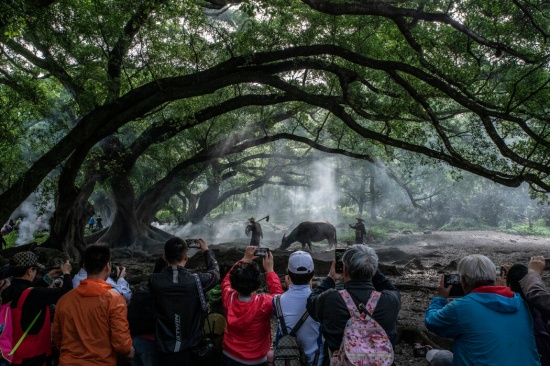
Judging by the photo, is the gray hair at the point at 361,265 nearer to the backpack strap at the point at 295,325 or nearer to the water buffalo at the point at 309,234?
the backpack strap at the point at 295,325

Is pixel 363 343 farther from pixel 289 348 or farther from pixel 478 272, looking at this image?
pixel 478 272

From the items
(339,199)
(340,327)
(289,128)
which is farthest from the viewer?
(339,199)

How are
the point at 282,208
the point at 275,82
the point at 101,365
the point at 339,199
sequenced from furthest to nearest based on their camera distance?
the point at 282,208 → the point at 339,199 → the point at 275,82 → the point at 101,365

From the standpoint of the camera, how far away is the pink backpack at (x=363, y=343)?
2.62 meters

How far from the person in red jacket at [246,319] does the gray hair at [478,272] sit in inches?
54.5

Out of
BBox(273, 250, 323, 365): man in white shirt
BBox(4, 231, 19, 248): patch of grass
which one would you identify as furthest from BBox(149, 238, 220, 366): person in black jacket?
Result: BBox(4, 231, 19, 248): patch of grass

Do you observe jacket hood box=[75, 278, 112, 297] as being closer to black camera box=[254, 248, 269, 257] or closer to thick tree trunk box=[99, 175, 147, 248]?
black camera box=[254, 248, 269, 257]

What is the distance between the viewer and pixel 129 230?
1772 centimetres

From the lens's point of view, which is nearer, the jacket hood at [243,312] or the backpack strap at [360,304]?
the backpack strap at [360,304]

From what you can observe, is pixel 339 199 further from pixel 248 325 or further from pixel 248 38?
pixel 248 325

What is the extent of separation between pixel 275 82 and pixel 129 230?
35.8 feet

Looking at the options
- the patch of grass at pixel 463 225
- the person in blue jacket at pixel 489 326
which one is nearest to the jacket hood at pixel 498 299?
the person in blue jacket at pixel 489 326

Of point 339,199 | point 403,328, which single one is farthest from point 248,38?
point 339,199

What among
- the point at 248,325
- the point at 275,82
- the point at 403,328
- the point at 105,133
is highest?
the point at 275,82
